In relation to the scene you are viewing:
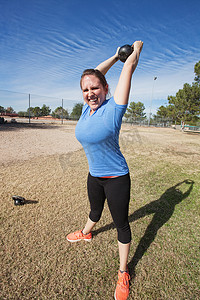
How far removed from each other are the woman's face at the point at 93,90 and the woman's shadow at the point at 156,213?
6.21ft

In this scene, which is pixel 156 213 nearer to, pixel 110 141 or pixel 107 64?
pixel 110 141

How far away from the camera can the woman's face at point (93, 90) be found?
56.6 inches

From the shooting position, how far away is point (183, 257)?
2.06m

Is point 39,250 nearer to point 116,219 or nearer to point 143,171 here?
point 116,219

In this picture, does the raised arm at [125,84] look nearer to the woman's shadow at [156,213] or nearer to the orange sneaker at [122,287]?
the orange sneaker at [122,287]

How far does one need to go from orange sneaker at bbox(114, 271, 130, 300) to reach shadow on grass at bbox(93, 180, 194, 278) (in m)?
0.19

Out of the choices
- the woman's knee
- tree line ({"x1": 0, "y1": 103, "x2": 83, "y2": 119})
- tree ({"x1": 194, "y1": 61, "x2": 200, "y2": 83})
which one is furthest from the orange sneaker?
tree ({"x1": 194, "y1": 61, "x2": 200, "y2": 83})

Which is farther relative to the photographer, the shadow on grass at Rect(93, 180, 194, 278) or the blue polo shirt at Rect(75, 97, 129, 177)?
the shadow on grass at Rect(93, 180, 194, 278)

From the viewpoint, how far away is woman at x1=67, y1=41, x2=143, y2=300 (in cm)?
133

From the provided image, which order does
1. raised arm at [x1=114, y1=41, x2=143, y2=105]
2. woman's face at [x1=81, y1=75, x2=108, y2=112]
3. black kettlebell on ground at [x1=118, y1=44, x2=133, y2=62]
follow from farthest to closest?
black kettlebell on ground at [x1=118, y1=44, x2=133, y2=62] < woman's face at [x1=81, y1=75, x2=108, y2=112] < raised arm at [x1=114, y1=41, x2=143, y2=105]

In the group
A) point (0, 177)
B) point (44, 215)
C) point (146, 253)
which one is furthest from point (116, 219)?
point (0, 177)

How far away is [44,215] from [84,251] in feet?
3.35

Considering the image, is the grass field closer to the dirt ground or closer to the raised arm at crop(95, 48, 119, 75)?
the raised arm at crop(95, 48, 119, 75)

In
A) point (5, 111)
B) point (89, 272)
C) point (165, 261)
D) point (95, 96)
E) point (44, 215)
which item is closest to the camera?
point (95, 96)
